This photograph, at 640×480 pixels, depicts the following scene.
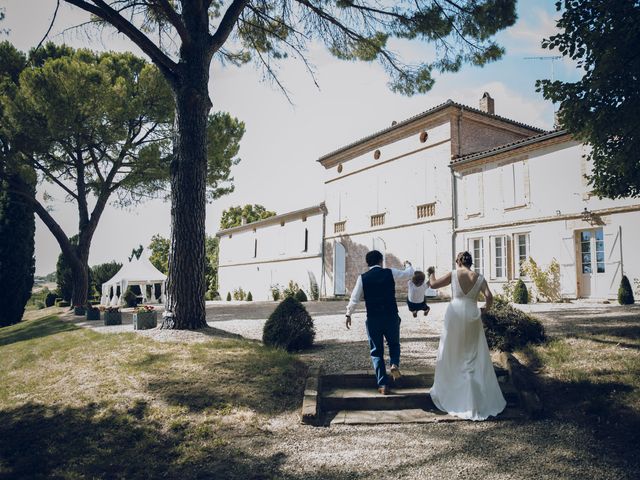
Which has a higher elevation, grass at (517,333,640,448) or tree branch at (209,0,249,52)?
tree branch at (209,0,249,52)

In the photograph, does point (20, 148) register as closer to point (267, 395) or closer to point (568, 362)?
point (267, 395)

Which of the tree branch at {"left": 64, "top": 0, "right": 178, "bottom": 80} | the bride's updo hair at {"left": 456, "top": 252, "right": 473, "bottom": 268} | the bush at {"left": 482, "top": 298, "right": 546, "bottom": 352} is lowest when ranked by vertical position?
the bush at {"left": 482, "top": 298, "right": 546, "bottom": 352}

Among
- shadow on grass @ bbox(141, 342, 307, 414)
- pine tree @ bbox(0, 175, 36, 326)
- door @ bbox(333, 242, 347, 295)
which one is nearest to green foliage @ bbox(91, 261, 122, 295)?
pine tree @ bbox(0, 175, 36, 326)

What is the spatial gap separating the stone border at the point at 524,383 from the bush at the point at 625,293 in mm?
8269

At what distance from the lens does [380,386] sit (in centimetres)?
617

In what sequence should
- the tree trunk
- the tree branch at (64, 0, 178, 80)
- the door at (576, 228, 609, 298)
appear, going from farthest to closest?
the door at (576, 228, 609, 298)
the tree trunk
the tree branch at (64, 0, 178, 80)

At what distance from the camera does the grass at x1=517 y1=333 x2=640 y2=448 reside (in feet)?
16.8

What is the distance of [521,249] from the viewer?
55.3 ft

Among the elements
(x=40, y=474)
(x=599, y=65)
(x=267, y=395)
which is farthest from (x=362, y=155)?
(x=40, y=474)

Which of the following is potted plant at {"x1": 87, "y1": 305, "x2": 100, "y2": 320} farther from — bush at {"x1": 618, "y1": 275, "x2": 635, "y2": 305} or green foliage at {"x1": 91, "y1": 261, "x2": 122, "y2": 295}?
green foliage at {"x1": 91, "y1": 261, "x2": 122, "y2": 295}

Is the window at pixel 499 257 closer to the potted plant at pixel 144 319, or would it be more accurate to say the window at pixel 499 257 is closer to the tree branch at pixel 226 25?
the tree branch at pixel 226 25

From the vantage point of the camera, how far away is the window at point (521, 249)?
16.6 meters

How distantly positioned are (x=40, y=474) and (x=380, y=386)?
12.6 feet

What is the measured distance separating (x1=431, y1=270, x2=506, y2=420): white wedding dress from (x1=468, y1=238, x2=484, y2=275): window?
1273cm
